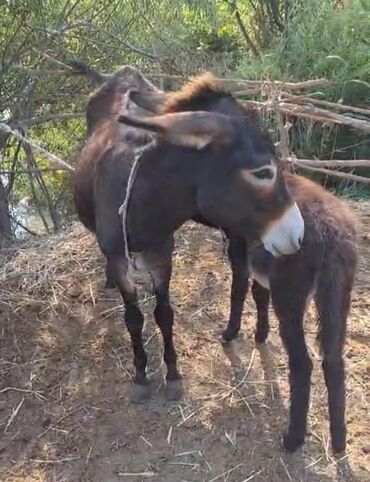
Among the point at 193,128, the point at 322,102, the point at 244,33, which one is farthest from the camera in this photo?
the point at 244,33

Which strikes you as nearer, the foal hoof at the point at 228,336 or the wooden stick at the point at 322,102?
the foal hoof at the point at 228,336

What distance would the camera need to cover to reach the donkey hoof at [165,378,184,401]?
3.31 metres

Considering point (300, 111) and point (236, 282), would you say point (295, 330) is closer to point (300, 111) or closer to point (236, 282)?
point (236, 282)

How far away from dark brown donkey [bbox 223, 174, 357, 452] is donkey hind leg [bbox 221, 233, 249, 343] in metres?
0.54

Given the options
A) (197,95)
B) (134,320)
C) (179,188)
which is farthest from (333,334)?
(197,95)

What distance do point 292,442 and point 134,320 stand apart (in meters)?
0.84

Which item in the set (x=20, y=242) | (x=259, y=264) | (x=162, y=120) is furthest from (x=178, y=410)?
(x=20, y=242)

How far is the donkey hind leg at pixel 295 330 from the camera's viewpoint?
9.21ft

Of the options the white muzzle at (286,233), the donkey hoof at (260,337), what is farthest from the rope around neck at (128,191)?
the donkey hoof at (260,337)

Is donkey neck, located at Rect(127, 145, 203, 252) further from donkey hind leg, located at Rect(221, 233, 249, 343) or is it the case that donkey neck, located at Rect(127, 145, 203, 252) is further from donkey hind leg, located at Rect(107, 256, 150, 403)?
donkey hind leg, located at Rect(221, 233, 249, 343)

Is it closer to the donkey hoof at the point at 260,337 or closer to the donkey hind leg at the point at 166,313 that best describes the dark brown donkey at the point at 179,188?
the donkey hind leg at the point at 166,313

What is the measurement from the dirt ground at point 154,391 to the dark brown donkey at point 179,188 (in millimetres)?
202

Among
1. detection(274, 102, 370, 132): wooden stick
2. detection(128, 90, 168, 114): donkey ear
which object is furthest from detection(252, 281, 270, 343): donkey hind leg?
detection(274, 102, 370, 132): wooden stick

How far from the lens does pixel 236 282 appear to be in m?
3.55
